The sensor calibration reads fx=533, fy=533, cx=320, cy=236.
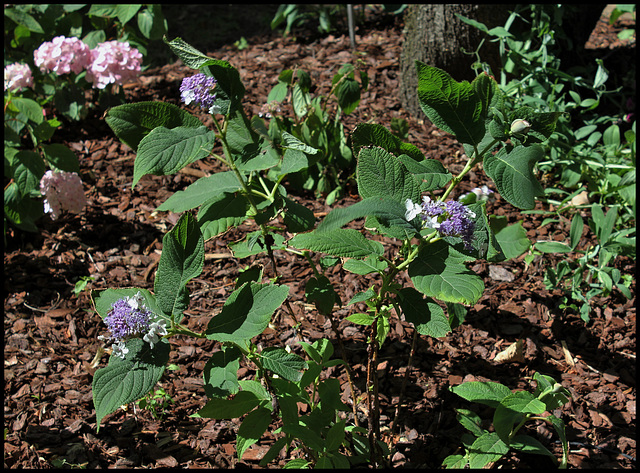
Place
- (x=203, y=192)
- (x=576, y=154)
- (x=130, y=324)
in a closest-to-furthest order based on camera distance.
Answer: (x=130, y=324) → (x=203, y=192) → (x=576, y=154)

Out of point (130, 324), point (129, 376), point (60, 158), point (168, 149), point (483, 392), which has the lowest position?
point (483, 392)

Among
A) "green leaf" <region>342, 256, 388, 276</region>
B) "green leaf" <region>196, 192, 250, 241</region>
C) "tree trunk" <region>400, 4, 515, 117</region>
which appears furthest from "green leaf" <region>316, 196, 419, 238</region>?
"tree trunk" <region>400, 4, 515, 117</region>

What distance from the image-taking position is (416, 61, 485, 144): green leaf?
1195 mm

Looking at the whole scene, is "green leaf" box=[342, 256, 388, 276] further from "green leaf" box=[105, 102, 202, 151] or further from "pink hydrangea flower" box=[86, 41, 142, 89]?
"pink hydrangea flower" box=[86, 41, 142, 89]

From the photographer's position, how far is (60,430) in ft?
6.43

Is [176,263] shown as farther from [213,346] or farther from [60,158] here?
[60,158]

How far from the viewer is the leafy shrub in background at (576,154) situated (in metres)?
2.20

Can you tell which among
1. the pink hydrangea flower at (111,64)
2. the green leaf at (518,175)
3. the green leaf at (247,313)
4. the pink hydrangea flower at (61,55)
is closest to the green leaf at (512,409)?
the green leaf at (518,175)

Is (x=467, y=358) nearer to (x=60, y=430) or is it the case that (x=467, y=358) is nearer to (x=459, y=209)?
(x=459, y=209)

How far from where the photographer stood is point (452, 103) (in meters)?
1.22

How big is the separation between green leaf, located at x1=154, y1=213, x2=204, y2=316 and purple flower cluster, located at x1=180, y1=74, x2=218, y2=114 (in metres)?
0.29

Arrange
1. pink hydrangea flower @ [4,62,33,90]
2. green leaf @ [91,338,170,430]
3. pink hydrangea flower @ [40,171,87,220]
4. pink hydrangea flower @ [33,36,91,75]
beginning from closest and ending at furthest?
green leaf @ [91,338,170,430]
pink hydrangea flower @ [40,171,87,220]
pink hydrangea flower @ [4,62,33,90]
pink hydrangea flower @ [33,36,91,75]

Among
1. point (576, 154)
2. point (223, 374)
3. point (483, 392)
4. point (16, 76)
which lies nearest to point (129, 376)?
point (223, 374)

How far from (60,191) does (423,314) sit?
2.11 m
